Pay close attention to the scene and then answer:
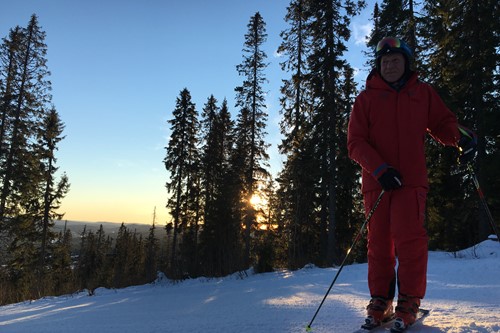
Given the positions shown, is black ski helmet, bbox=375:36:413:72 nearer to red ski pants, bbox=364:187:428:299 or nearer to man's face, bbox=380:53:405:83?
man's face, bbox=380:53:405:83

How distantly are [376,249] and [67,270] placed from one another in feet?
189

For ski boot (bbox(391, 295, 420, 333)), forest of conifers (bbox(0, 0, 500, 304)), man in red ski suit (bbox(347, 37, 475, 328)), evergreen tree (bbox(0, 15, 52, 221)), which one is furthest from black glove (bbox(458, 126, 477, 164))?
evergreen tree (bbox(0, 15, 52, 221))

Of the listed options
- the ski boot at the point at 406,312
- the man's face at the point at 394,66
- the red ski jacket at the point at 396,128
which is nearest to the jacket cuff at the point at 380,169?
the red ski jacket at the point at 396,128

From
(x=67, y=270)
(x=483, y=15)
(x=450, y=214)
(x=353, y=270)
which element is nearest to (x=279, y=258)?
(x=353, y=270)

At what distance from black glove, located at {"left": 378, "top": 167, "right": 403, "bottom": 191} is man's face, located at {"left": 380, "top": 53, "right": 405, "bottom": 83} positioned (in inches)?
32.8

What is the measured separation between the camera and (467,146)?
2818mm

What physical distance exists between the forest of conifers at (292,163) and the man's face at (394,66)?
436 inches

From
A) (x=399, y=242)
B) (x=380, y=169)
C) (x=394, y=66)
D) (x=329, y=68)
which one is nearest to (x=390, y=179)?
(x=380, y=169)

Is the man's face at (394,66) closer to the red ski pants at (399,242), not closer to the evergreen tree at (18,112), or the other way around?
the red ski pants at (399,242)

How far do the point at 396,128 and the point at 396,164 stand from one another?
29cm

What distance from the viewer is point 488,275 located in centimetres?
509

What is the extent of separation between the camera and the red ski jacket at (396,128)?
2.63 m

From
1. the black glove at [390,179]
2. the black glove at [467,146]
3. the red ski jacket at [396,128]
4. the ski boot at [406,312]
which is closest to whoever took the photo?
the ski boot at [406,312]

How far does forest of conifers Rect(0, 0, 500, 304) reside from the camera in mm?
15203
